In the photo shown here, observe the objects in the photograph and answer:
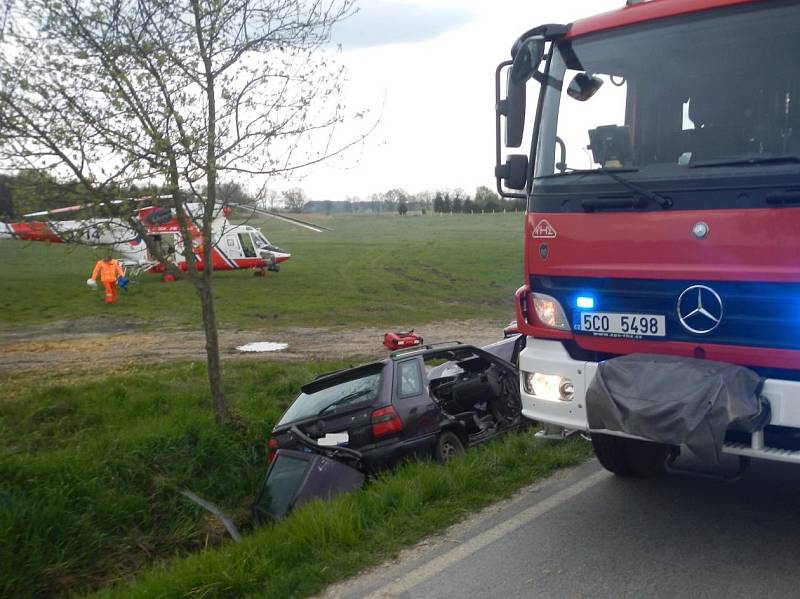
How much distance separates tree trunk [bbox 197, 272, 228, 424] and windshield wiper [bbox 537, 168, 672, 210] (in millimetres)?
5606

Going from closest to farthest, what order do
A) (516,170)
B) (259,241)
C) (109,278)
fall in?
(516,170), (109,278), (259,241)

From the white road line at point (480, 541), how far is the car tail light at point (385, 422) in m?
2.17

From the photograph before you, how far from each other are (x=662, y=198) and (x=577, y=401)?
1.29 metres

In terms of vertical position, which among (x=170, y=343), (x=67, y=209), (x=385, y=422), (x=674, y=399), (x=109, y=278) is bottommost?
(x=170, y=343)

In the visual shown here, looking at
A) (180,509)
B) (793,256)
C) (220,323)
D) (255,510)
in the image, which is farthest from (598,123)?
(220,323)

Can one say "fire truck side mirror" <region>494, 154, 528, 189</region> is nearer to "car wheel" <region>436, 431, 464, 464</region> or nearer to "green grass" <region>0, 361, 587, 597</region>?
"green grass" <region>0, 361, 587, 597</region>

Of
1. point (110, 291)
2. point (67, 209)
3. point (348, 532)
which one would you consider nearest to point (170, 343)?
point (110, 291)

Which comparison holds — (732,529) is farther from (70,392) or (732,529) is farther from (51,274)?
(51,274)

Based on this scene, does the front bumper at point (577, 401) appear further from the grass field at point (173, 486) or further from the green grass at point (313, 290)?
the green grass at point (313, 290)

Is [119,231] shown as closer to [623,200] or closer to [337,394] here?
[337,394]

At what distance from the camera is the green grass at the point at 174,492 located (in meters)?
5.13

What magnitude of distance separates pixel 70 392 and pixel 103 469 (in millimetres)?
3726

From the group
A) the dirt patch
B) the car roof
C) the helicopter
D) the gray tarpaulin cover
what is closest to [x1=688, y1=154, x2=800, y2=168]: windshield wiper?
the gray tarpaulin cover

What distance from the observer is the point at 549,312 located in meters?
5.32
